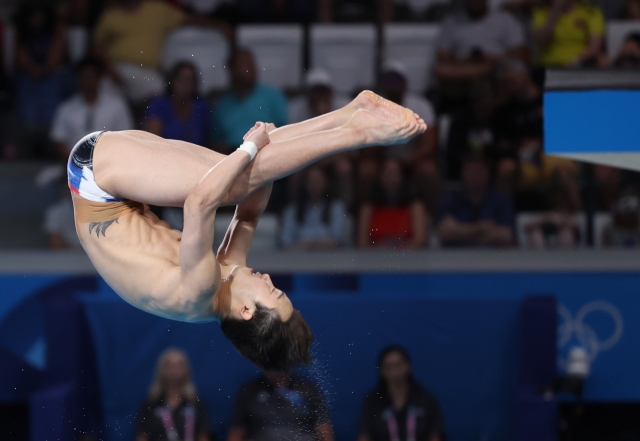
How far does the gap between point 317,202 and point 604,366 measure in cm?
223

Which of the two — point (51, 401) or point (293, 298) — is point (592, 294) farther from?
point (51, 401)

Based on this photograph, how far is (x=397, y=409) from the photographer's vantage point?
5.89m

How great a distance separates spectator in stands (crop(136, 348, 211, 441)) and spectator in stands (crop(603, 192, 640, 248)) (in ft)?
9.92

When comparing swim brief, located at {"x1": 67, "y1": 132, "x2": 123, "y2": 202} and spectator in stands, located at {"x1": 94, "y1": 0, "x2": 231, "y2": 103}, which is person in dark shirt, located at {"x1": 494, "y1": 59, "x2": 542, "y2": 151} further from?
swim brief, located at {"x1": 67, "y1": 132, "x2": 123, "y2": 202}

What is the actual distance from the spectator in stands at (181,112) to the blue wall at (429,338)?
138 centimetres

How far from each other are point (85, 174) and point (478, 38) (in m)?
4.54

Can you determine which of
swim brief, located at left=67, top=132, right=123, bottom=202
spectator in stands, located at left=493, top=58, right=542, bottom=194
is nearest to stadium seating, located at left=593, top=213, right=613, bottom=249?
spectator in stands, located at left=493, top=58, right=542, bottom=194

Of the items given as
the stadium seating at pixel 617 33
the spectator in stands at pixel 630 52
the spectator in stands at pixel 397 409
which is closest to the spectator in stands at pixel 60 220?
the spectator in stands at pixel 397 409

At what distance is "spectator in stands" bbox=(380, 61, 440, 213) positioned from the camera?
249 inches

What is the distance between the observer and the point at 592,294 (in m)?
6.04

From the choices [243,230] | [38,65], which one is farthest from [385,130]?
[38,65]

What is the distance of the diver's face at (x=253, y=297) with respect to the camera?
362 cm

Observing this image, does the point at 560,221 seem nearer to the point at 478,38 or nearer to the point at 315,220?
the point at 315,220

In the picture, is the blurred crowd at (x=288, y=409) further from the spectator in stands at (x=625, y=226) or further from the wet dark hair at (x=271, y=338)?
the wet dark hair at (x=271, y=338)
